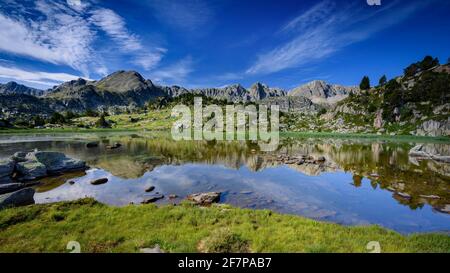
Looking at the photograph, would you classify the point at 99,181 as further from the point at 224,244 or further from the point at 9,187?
the point at 224,244

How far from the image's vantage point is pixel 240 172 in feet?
123

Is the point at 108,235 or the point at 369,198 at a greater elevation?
the point at 108,235

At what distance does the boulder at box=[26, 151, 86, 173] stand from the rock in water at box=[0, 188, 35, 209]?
16296 millimetres

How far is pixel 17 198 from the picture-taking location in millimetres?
19688

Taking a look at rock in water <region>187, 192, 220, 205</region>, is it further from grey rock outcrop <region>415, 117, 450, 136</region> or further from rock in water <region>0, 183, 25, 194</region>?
grey rock outcrop <region>415, 117, 450, 136</region>

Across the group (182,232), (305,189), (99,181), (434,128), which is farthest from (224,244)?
(434,128)
